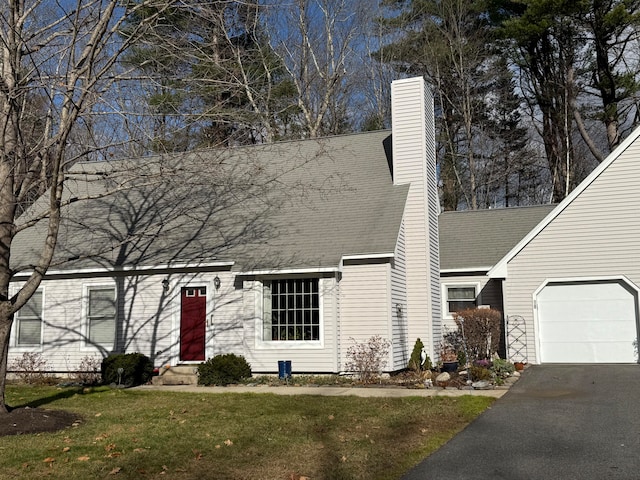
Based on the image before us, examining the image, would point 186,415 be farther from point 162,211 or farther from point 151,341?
point 162,211

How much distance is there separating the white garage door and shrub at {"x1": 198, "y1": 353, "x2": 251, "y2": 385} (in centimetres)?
802

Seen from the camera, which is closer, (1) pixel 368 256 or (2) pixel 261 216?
(1) pixel 368 256

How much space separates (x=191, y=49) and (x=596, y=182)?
11.2m

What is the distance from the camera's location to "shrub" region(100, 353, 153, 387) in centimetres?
1452

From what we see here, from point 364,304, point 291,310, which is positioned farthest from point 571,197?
point 291,310

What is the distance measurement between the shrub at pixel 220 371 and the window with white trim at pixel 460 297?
7861 mm

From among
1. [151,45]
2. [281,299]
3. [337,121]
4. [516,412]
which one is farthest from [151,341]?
[337,121]

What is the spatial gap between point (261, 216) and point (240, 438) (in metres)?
9.46

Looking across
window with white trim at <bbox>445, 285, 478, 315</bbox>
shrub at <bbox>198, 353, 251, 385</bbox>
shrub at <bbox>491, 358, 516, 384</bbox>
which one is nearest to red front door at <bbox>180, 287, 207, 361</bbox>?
shrub at <bbox>198, 353, 251, 385</bbox>

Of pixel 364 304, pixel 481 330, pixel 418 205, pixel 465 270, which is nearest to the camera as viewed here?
pixel 364 304

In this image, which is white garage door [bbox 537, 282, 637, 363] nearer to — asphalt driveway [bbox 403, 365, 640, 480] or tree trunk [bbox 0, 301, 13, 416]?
asphalt driveway [bbox 403, 365, 640, 480]

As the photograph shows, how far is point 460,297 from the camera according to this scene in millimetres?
19750

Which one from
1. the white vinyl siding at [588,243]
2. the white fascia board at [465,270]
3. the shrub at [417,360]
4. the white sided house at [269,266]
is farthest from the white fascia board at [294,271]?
the white fascia board at [465,270]

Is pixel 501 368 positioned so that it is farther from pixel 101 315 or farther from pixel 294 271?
pixel 101 315
